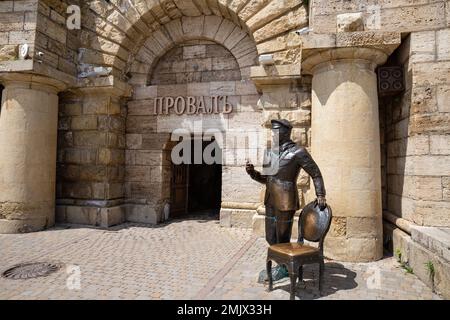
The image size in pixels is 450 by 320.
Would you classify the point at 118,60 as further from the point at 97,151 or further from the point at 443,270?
the point at 443,270

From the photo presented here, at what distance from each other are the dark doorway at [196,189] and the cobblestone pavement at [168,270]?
2010mm

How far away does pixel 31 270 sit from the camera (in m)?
4.28

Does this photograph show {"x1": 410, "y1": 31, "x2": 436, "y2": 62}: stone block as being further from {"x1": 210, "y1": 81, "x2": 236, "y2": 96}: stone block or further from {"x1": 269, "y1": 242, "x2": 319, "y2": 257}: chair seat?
{"x1": 210, "y1": 81, "x2": 236, "y2": 96}: stone block

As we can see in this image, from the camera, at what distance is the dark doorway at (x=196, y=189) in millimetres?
8305

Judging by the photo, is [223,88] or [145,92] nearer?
[223,88]

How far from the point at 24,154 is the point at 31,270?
2.98 metres

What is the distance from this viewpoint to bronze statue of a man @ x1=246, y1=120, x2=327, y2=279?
3879 mm

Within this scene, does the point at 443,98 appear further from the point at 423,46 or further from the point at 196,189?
the point at 196,189

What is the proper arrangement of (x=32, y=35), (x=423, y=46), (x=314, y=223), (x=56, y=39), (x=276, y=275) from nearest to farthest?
(x=314, y=223) → (x=276, y=275) → (x=423, y=46) → (x=32, y=35) → (x=56, y=39)

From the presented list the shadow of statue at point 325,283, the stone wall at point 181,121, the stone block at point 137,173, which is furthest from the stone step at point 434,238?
the stone block at point 137,173

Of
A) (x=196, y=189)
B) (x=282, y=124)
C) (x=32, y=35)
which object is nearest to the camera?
(x=282, y=124)

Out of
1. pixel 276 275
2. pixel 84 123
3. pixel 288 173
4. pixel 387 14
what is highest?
pixel 387 14

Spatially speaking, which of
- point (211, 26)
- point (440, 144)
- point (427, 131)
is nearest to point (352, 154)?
point (427, 131)

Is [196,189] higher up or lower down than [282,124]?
lower down
